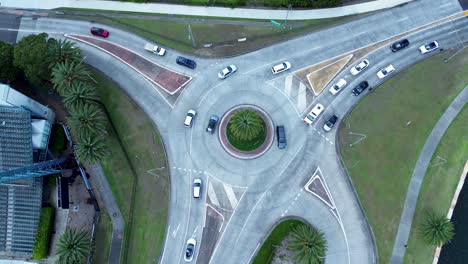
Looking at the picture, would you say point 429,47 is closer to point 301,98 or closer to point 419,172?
point 419,172

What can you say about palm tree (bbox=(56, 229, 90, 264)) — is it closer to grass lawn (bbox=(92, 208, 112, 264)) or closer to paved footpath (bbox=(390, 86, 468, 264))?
grass lawn (bbox=(92, 208, 112, 264))

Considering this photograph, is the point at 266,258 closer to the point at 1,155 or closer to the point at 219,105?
the point at 219,105

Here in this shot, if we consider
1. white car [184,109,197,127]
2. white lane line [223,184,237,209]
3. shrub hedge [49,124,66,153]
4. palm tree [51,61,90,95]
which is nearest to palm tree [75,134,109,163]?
shrub hedge [49,124,66,153]

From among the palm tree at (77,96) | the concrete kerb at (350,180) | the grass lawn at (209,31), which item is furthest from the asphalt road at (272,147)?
the palm tree at (77,96)

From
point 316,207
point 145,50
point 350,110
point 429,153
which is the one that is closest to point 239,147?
point 316,207

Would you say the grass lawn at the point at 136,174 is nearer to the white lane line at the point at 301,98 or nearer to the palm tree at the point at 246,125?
the palm tree at the point at 246,125

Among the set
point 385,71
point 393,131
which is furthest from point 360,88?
point 393,131
